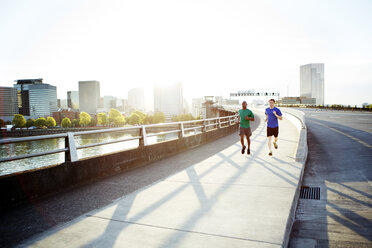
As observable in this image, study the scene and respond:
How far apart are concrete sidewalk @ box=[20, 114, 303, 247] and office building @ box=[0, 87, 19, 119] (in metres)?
205

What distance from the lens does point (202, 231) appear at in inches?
148

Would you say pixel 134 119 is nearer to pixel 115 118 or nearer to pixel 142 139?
pixel 115 118

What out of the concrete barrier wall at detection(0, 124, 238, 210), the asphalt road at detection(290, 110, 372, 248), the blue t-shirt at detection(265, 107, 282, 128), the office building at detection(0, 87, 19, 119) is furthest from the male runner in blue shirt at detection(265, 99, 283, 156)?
the office building at detection(0, 87, 19, 119)

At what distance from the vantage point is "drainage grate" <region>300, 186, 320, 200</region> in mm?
6691

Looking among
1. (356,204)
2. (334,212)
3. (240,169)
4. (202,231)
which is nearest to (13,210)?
(202,231)

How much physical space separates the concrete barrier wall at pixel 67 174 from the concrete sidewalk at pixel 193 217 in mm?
1768

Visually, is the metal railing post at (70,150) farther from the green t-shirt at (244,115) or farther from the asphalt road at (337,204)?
the green t-shirt at (244,115)

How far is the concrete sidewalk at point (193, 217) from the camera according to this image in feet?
11.5

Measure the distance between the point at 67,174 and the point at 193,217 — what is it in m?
3.61

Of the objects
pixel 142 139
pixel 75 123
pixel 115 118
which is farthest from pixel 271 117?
pixel 115 118

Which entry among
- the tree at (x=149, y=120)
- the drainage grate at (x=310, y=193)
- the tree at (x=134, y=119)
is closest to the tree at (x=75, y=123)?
the tree at (x=134, y=119)

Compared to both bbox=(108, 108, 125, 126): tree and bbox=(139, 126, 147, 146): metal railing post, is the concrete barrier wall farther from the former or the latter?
bbox=(108, 108, 125, 126): tree

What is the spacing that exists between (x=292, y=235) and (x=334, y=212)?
67.2 inches

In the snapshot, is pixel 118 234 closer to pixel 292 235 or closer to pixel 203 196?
pixel 203 196
